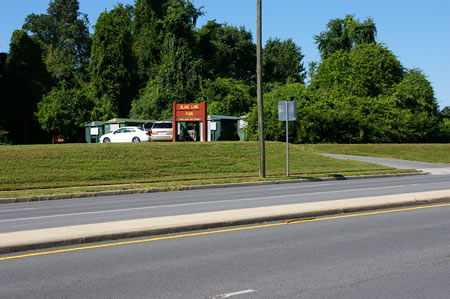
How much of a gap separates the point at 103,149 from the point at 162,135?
405 inches

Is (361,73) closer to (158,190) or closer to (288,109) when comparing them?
(288,109)

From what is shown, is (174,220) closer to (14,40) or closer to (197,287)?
(197,287)

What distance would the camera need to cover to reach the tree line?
49.2 m

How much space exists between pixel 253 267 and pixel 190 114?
100ft

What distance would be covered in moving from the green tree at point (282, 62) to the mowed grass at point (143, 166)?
5135cm

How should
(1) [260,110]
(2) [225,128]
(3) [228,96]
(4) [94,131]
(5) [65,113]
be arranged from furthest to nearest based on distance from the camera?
(3) [228,96] < (5) [65,113] < (4) [94,131] < (2) [225,128] < (1) [260,110]

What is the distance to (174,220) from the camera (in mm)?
10375

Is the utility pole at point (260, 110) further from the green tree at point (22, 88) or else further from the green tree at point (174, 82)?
the green tree at point (22, 88)

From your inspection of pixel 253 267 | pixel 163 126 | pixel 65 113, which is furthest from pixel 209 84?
pixel 253 267

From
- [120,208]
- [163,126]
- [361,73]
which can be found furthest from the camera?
[361,73]

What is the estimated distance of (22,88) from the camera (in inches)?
2363

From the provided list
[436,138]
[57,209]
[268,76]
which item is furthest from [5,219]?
[268,76]

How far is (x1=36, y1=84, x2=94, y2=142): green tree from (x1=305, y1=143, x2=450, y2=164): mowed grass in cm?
2801

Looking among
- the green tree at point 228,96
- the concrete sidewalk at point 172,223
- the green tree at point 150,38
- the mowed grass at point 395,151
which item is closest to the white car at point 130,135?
the mowed grass at point 395,151
